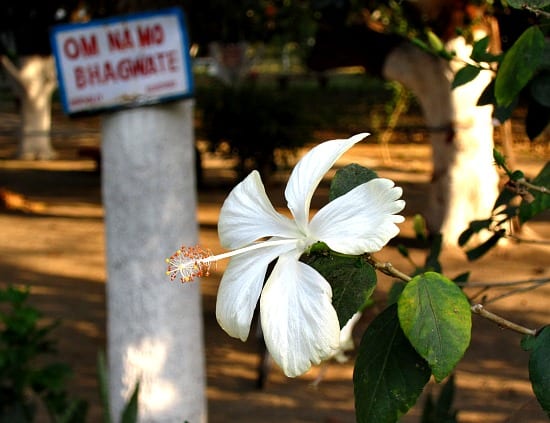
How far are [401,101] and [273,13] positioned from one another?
18.1 ft

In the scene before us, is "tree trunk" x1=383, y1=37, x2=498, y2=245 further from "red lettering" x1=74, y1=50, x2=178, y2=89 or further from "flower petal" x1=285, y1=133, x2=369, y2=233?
"flower petal" x1=285, y1=133, x2=369, y2=233

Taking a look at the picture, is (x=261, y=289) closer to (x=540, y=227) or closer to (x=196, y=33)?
(x=196, y=33)

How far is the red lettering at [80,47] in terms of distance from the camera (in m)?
2.91

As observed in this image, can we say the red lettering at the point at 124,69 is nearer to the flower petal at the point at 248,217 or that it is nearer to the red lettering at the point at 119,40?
the red lettering at the point at 119,40

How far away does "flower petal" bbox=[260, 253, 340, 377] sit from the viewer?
65 centimetres

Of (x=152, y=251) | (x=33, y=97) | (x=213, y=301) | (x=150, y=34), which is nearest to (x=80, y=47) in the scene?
(x=150, y=34)

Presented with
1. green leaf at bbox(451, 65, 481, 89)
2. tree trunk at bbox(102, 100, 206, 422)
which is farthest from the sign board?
green leaf at bbox(451, 65, 481, 89)

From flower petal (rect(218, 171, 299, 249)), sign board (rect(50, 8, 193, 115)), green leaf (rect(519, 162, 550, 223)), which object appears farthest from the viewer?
sign board (rect(50, 8, 193, 115))

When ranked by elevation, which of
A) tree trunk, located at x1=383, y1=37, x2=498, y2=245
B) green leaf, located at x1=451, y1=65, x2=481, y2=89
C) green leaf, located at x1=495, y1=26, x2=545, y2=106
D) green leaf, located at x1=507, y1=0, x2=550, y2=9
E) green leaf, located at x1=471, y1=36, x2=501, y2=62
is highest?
green leaf, located at x1=507, y1=0, x2=550, y2=9

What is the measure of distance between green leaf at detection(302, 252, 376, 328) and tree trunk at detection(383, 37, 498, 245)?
624cm

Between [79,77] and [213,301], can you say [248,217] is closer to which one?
[79,77]

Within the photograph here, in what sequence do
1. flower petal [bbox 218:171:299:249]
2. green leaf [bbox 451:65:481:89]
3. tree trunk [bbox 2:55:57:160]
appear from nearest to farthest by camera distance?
flower petal [bbox 218:171:299:249]
green leaf [bbox 451:65:481:89]
tree trunk [bbox 2:55:57:160]

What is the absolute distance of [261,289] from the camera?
2.38 ft

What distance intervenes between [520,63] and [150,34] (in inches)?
89.2
